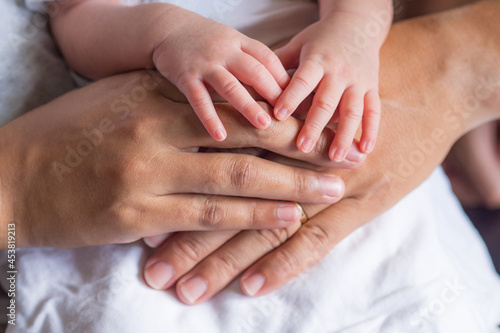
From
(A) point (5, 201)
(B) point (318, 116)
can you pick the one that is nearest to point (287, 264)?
(B) point (318, 116)

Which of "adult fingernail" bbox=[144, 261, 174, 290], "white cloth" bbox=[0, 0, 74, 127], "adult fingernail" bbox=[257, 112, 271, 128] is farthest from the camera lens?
"white cloth" bbox=[0, 0, 74, 127]

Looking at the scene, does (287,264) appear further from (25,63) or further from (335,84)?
(25,63)

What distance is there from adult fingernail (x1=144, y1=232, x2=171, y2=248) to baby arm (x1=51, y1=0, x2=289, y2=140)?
0.25 metres

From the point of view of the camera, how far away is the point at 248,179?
70 centimetres

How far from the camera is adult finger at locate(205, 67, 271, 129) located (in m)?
0.65

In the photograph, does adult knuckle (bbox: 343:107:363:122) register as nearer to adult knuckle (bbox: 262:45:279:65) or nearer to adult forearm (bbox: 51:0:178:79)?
adult knuckle (bbox: 262:45:279:65)

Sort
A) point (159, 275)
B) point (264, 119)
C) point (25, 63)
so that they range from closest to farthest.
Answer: point (264, 119) → point (159, 275) → point (25, 63)

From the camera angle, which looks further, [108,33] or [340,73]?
[108,33]

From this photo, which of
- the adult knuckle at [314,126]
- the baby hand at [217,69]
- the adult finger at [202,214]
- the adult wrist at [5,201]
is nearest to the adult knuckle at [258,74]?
the baby hand at [217,69]

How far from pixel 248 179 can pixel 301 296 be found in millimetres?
220

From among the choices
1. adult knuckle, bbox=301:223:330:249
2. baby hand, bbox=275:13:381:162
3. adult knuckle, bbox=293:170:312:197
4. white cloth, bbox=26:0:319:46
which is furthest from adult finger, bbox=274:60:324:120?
white cloth, bbox=26:0:319:46

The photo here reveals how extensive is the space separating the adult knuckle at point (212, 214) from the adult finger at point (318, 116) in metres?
0.17

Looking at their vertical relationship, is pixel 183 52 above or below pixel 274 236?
above

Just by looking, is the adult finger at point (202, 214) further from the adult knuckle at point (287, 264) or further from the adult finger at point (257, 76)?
the adult finger at point (257, 76)
